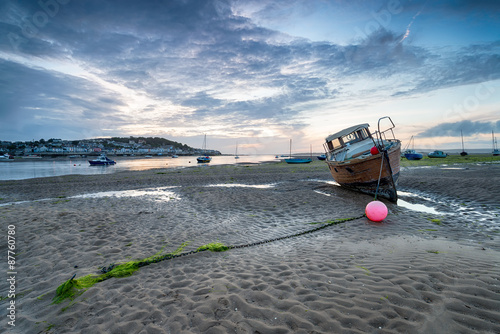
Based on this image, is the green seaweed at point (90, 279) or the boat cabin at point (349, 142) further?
the boat cabin at point (349, 142)

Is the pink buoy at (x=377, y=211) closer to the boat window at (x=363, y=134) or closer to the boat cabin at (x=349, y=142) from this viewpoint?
the boat cabin at (x=349, y=142)

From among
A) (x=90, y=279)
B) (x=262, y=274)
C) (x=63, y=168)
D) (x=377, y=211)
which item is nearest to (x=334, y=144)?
(x=377, y=211)

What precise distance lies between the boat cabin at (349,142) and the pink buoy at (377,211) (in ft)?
22.1

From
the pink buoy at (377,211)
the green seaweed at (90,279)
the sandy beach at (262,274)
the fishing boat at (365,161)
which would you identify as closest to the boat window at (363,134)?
the fishing boat at (365,161)

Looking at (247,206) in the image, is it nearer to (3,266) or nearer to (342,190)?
(342,190)

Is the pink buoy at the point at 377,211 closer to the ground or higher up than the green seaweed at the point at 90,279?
higher up

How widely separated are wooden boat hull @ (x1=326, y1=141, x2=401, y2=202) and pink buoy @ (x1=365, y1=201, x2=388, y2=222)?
3.78 metres

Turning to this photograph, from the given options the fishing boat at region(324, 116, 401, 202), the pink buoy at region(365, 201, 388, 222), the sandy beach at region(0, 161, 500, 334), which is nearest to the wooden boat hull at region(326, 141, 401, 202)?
the fishing boat at region(324, 116, 401, 202)

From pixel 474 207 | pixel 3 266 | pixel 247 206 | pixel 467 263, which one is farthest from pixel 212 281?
pixel 474 207

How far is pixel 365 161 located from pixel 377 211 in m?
4.76

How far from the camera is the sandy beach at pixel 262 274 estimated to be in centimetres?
310

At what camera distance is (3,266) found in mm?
5367

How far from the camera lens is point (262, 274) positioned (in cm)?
452

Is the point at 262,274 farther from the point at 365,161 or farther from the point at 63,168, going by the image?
the point at 63,168
